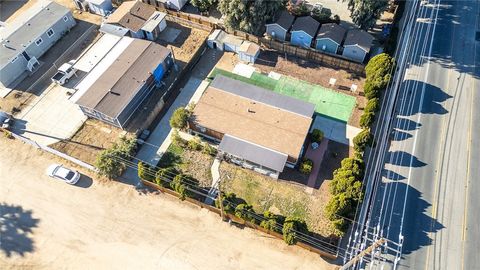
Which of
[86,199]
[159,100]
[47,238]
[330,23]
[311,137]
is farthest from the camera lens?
[330,23]

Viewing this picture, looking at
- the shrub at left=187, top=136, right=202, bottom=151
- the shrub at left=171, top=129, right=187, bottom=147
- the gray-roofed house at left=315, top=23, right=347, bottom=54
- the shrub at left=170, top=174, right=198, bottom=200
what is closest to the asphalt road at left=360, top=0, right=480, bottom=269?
the gray-roofed house at left=315, top=23, right=347, bottom=54

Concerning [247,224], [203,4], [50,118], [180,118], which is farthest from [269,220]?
[203,4]

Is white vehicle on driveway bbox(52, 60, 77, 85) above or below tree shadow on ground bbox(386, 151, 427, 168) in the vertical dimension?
below

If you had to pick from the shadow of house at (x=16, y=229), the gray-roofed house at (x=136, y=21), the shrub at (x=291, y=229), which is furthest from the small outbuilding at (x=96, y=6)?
the shrub at (x=291, y=229)

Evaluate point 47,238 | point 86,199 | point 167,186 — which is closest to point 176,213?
point 167,186

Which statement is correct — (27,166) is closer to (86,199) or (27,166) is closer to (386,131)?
(86,199)

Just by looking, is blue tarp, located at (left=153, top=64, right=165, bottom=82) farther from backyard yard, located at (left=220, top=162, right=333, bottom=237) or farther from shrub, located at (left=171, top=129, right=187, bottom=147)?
backyard yard, located at (left=220, top=162, right=333, bottom=237)
